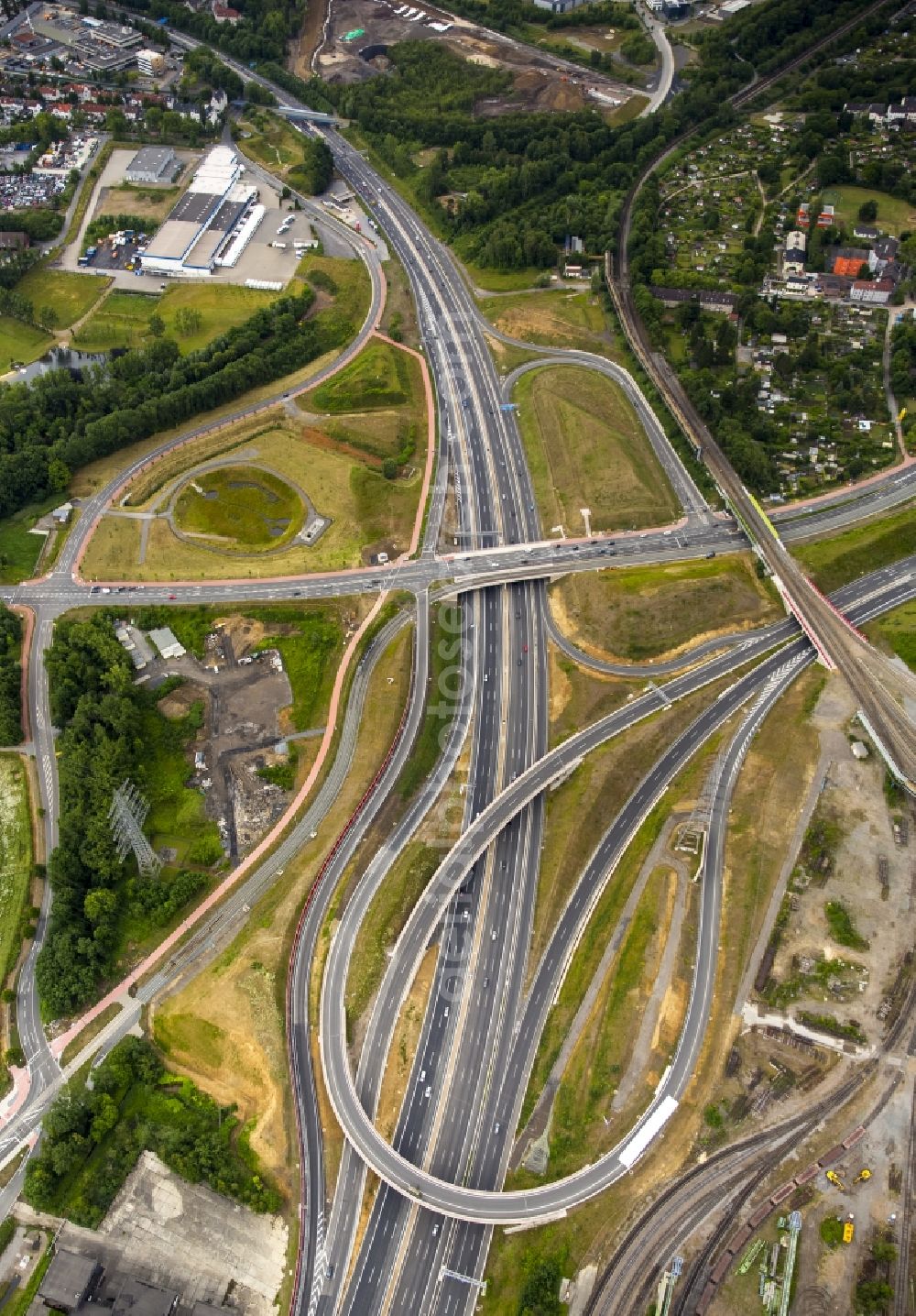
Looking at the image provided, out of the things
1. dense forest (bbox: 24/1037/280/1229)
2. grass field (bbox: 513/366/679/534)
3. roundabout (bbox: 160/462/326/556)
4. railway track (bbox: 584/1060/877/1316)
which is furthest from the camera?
roundabout (bbox: 160/462/326/556)

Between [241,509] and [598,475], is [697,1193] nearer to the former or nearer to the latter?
[598,475]

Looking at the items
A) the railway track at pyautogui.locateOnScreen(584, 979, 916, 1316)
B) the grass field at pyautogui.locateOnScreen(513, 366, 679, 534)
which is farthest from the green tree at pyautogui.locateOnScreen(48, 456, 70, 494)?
the railway track at pyautogui.locateOnScreen(584, 979, 916, 1316)

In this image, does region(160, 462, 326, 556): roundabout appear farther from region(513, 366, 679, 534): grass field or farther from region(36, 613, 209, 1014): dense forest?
region(513, 366, 679, 534): grass field

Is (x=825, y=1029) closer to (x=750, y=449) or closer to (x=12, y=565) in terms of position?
(x=750, y=449)

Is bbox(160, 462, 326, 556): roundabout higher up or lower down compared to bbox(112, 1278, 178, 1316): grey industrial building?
higher up

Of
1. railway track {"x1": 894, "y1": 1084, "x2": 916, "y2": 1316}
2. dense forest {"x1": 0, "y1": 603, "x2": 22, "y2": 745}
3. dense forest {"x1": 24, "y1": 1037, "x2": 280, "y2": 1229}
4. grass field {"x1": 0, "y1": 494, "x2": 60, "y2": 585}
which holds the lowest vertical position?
dense forest {"x1": 24, "y1": 1037, "x2": 280, "y2": 1229}

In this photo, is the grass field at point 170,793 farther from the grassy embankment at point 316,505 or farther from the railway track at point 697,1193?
the railway track at point 697,1193

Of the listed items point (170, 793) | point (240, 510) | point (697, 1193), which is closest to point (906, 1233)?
point (697, 1193)
